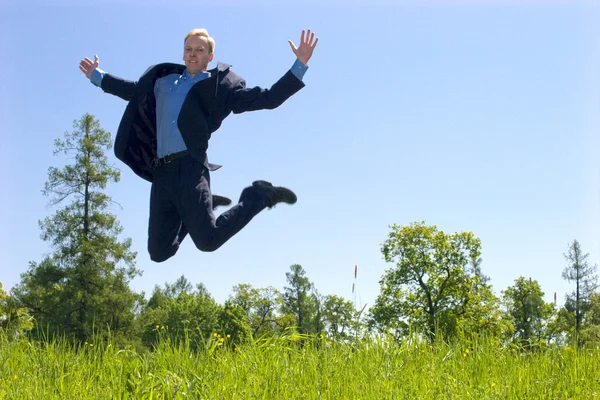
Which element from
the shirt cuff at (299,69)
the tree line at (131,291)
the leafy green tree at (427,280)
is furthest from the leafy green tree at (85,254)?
the shirt cuff at (299,69)

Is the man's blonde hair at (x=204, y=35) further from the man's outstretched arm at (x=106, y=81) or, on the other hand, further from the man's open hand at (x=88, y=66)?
the man's open hand at (x=88, y=66)

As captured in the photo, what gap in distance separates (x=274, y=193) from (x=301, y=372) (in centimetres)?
221

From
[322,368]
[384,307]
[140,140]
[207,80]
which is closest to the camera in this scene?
[322,368]

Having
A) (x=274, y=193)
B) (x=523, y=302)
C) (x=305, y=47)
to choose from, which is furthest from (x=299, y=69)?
(x=523, y=302)

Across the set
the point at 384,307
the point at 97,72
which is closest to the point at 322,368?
the point at 97,72

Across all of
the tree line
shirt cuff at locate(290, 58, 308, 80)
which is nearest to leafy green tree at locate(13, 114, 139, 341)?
the tree line

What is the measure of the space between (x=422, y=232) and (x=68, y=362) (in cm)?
3709

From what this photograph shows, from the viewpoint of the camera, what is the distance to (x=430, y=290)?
1622 inches

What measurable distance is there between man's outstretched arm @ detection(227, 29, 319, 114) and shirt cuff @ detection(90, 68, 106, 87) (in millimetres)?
1752

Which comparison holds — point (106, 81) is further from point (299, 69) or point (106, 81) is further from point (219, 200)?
point (299, 69)

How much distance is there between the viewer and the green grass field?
15.9 ft

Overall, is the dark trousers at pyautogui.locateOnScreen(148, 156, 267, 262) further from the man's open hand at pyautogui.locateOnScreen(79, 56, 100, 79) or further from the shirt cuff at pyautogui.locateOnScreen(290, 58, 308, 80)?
the man's open hand at pyautogui.locateOnScreen(79, 56, 100, 79)

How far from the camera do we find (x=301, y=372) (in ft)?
17.2

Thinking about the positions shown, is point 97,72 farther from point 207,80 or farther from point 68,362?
point 68,362
